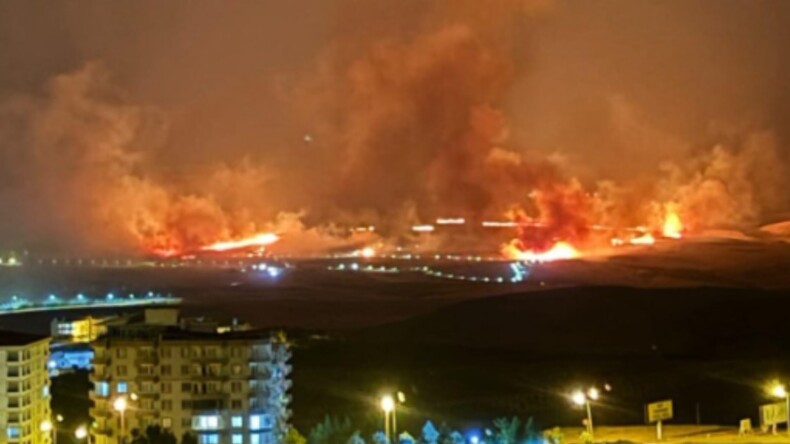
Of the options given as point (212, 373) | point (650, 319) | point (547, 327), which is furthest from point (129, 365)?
point (650, 319)

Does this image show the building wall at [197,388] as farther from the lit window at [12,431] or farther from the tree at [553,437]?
the tree at [553,437]

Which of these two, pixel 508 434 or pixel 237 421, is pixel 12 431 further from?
pixel 508 434

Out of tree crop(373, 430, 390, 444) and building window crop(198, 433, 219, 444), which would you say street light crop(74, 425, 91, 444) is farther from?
tree crop(373, 430, 390, 444)

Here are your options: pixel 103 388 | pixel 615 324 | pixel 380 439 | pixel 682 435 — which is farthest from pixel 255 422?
pixel 615 324

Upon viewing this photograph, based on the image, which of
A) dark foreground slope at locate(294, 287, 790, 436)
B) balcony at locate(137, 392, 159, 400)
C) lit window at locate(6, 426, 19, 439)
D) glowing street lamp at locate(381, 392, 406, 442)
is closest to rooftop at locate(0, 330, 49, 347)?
lit window at locate(6, 426, 19, 439)

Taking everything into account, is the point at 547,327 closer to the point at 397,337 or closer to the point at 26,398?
the point at 397,337

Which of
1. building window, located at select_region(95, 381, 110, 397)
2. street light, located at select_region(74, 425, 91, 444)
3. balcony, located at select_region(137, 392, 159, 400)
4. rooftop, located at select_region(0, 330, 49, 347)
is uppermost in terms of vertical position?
rooftop, located at select_region(0, 330, 49, 347)

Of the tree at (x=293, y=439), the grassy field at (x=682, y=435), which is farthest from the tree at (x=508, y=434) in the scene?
the tree at (x=293, y=439)
